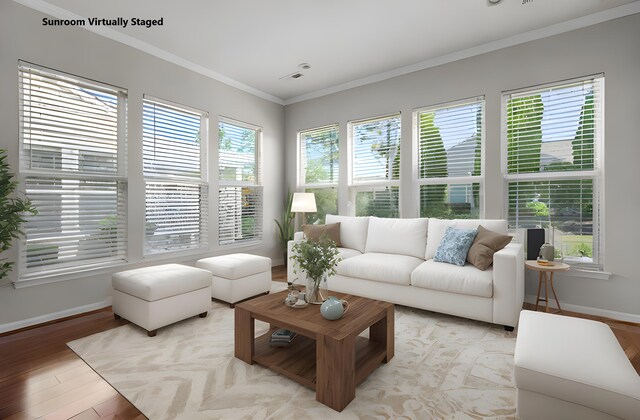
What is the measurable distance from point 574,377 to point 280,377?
1.51 metres

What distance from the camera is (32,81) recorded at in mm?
2836

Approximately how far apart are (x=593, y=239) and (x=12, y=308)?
17.9 ft

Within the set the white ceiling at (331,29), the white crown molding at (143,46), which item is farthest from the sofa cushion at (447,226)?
the white crown molding at (143,46)

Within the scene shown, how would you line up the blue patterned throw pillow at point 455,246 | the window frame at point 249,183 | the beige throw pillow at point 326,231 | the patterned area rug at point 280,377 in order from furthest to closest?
the window frame at point 249,183, the beige throw pillow at point 326,231, the blue patterned throw pillow at point 455,246, the patterned area rug at point 280,377

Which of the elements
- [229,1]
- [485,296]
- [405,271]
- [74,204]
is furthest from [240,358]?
[229,1]

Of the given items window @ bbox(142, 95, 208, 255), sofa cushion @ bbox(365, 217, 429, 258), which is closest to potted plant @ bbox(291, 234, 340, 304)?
sofa cushion @ bbox(365, 217, 429, 258)

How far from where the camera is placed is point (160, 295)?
2600 millimetres

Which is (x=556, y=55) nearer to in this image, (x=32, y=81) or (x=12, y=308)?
(x=32, y=81)

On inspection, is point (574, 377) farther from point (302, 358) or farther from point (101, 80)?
point (101, 80)

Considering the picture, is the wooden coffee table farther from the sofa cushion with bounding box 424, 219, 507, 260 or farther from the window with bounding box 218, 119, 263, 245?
the window with bounding box 218, 119, 263, 245

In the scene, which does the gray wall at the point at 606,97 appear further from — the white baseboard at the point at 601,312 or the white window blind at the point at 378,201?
the white window blind at the point at 378,201

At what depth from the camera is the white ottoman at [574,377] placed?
4.03 ft

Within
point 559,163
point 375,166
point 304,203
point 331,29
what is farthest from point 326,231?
point 559,163

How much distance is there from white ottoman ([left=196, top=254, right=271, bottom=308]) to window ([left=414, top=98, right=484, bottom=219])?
2.26m
